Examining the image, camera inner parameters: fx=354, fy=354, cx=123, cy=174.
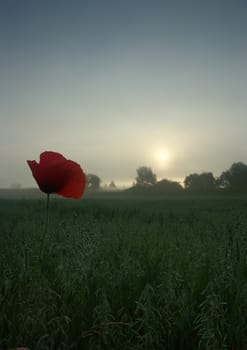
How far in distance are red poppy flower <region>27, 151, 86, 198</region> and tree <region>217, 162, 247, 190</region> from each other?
5595 cm

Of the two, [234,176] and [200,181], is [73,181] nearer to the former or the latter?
[234,176]

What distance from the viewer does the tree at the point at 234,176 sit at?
5588cm

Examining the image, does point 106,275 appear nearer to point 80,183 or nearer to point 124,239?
point 124,239

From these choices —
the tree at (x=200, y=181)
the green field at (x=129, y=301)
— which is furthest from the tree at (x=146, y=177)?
the green field at (x=129, y=301)

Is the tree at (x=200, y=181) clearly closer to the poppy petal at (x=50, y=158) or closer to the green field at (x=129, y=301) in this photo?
the green field at (x=129, y=301)

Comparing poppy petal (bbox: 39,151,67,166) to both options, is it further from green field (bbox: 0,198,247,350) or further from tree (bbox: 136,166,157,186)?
tree (bbox: 136,166,157,186)

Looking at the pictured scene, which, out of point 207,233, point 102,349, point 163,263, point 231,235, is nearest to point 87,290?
point 102,349

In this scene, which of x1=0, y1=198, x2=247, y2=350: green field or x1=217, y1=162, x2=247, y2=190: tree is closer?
x1=0, y1=198, x2=247, y2=350: green field

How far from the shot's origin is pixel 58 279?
2.59 m

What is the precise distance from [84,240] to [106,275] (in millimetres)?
641

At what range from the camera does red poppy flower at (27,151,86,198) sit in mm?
1312

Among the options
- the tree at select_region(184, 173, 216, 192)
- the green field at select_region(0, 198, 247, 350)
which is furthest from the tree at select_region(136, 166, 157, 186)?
the green field at select_region(0, 198, 247, 350)

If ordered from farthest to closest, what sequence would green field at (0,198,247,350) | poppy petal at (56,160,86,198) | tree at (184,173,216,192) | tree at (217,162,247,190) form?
1. tree at (184,173,216,192)
2. tree at (217,162,247,190)
3. green field at (0,198,247,350)
4. poppy petal at (56,160,86,198)

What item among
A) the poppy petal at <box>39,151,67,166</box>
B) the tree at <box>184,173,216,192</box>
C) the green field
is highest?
the tree at <box>184,173,216,192</box>
